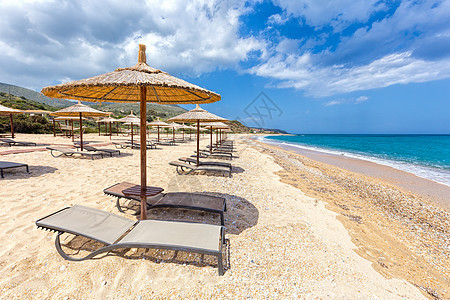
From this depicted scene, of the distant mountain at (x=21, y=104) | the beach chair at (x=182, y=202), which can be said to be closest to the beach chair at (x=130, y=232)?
the beach chair at (x=182, y=202)

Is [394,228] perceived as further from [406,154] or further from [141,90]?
[406,154]

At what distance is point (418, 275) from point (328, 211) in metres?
1.90

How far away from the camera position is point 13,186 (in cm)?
454

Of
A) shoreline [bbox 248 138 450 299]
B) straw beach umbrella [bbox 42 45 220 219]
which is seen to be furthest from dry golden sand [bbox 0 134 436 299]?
straw beach umbrella [bbox 42 45 220 219]

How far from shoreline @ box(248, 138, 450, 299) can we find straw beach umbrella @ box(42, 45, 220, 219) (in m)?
3.77

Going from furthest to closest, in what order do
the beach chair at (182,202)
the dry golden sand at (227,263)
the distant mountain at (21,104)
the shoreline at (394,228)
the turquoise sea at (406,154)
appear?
the distant mountain at (21,104)
the turquoise sea at (406,154)
the beach chair at (182,202)
the shoreline at (394,228)
the dry golden sand at (227,263)

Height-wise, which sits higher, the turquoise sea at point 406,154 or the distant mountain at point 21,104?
the distant mountain at point 21,104

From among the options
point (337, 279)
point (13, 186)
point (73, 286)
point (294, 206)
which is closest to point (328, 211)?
point (294, 206)

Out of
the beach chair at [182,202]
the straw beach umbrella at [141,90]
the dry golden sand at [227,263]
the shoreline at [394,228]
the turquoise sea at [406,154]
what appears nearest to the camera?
the dry golden sand at [227,263]

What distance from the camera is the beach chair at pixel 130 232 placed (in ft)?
7.20

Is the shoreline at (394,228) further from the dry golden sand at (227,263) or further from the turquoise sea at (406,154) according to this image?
the turquoise sea at (406,154)

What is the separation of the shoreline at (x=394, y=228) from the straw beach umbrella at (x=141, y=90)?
377 cm

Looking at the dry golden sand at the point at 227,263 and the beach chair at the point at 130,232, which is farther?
the beach chair at the point at 130,232

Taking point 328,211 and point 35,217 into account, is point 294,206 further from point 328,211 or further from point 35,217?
point 35,217
